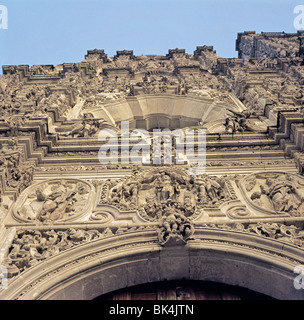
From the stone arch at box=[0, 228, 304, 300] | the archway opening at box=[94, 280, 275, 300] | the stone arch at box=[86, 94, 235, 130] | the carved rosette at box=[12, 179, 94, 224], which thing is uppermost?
the stone arch at box=[86, 94, 235, 130]

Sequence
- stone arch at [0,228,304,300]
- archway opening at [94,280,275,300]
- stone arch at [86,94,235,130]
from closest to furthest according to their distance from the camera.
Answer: stone arch at [0,228,304,300] → archway opening at [94,280,275,300] → stone arch at [86,94,235,130]

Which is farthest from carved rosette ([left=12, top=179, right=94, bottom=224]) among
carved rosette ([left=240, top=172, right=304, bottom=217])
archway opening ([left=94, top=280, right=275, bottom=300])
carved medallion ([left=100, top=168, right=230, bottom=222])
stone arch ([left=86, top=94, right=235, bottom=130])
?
stone arch ([left=86, top=94, right=235, bottom=130])

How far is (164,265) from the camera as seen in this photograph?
7918 millimetres

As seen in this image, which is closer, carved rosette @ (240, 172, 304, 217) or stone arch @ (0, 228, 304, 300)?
stone arch @ (0, 228, 304, 300)

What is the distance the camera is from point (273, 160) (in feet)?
37.9

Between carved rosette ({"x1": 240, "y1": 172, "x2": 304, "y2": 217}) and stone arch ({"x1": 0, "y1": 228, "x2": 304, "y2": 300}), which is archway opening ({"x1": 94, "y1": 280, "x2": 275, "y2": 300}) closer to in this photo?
A: stone arch ({"x1": 0, "y1": 228, "x2": 304, "y2": 300})

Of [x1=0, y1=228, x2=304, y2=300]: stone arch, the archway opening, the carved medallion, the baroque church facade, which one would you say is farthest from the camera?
the carved medallion

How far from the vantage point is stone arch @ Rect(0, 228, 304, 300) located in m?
Result: 7.25

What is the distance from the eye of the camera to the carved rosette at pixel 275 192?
904 centimetres

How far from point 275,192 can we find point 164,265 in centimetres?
360

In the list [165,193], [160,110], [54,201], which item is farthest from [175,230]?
[160,110]

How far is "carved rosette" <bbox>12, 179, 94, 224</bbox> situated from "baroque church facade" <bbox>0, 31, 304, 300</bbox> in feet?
0.11

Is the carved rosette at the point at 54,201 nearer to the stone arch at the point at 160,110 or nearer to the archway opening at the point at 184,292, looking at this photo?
the archway opening at the point at 184,292

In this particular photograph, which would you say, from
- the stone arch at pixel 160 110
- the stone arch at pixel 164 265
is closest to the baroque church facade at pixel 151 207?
the stone arch at pixel 164 265
